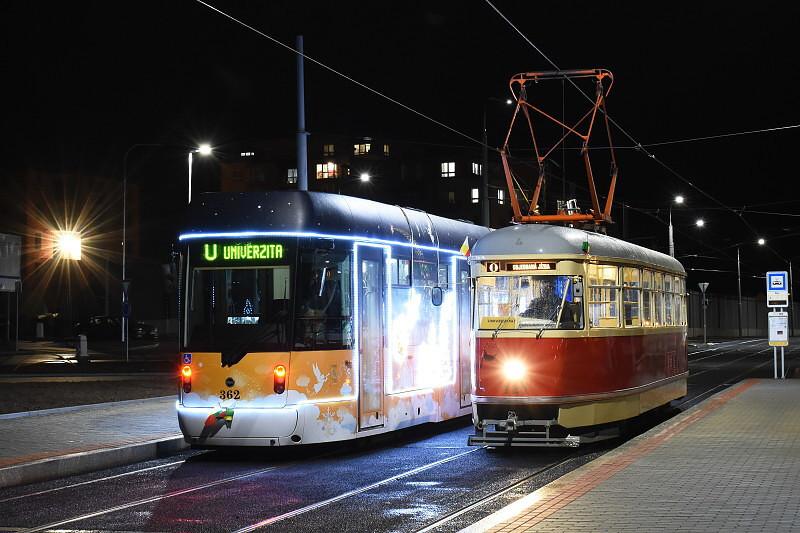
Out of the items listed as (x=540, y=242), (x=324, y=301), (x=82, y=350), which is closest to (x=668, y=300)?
(x=540, y=242)

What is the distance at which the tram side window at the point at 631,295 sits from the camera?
16422 mm

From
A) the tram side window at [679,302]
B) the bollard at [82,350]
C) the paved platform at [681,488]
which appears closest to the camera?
the paved platform at [681,488]

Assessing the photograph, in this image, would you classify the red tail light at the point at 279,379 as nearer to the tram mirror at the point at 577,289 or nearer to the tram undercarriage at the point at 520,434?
the tram undercarriage at the point at 520,434

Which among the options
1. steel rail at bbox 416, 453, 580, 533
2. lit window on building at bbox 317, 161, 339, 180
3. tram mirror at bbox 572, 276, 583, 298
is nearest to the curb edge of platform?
steel rail at bbox 416, 453, 580, 533

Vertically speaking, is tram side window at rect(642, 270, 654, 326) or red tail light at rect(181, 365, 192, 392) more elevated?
tram side window at rect(642, 270, 654, 326)

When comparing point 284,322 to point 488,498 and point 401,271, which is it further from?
point 488,498

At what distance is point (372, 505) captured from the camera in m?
10.7

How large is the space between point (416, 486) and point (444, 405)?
5.35m

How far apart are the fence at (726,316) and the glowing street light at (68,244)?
4555cm

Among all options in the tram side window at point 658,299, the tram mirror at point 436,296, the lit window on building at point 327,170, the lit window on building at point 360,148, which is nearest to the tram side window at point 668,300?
the tram side window at point 658,299

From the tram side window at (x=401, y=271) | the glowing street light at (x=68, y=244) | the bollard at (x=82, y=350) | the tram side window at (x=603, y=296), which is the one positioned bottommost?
the bollard at (x=82, y=350)

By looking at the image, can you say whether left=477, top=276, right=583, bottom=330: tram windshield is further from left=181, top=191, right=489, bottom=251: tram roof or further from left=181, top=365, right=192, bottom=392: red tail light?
left=181, top=365, right=192, bottom=392: red tail light

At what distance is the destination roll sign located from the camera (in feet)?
46.1

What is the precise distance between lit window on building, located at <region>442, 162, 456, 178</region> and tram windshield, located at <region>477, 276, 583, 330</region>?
9468 cm
